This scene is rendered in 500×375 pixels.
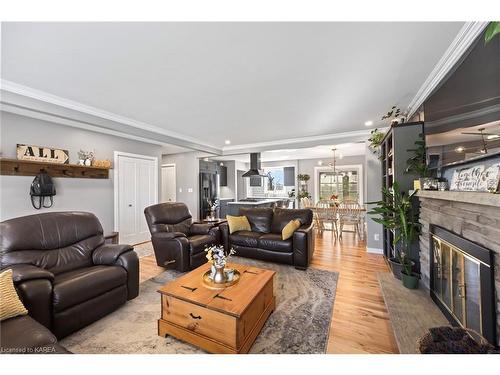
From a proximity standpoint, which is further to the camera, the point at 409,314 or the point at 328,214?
the point at 328,214

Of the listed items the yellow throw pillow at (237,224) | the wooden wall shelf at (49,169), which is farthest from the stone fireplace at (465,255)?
the wooden wall shelf at (49,169)

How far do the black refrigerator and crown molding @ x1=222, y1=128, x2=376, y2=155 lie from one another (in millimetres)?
1157

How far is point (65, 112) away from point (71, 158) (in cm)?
126

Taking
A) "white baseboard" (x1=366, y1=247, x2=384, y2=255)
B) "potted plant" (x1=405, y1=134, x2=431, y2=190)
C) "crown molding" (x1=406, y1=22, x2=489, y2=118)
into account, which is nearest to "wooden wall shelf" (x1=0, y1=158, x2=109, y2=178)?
"potted plant" (x1=405, y1=134, x2=431, y2=190)

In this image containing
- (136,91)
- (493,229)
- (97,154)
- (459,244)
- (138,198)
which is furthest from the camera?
(138,198)

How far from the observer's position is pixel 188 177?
248 inches

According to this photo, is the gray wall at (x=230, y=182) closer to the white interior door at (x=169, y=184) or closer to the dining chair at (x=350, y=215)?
the white interior door at (x=169, y=184)

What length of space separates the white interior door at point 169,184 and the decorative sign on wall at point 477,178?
631cm

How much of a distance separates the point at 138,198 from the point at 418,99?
17.8 feet

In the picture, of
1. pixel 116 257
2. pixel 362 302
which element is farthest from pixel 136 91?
pixel 362 302

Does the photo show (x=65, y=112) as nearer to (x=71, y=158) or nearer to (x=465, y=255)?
(x=71, y=158)

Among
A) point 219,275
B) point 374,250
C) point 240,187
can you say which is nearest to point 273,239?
point 219,275

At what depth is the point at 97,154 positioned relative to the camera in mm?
4098
